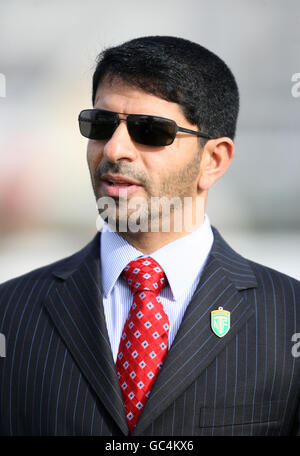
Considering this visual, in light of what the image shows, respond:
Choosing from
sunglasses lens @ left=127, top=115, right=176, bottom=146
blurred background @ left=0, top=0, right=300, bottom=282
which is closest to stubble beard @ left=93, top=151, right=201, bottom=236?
sunglasses lens @ left=127, top=115, right=176, bottom=146

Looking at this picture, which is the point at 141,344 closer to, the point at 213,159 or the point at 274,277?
the point at 274,277

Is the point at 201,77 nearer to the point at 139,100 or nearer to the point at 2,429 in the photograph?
the point at 139,100

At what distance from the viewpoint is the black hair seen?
2451 millimetres

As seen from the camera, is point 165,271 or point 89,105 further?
point 89,105

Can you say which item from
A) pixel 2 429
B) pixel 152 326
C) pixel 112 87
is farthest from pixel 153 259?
pixel 2 429

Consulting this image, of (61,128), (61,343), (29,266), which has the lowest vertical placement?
(29,266)

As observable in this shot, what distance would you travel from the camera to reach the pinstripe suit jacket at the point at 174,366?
219 cm

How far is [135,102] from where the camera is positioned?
2.42 meters

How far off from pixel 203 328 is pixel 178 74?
1.03 meters

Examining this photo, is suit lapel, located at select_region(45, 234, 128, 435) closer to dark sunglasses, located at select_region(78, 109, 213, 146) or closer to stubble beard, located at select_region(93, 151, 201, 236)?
stubble beard, located at select_region(93, 151, 201, 236)

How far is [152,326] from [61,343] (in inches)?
14.3

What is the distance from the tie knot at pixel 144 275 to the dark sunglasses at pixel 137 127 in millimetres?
485

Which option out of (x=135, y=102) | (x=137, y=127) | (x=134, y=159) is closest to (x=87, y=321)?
(x=134, y=159)

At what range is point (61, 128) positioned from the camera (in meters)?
6.72
